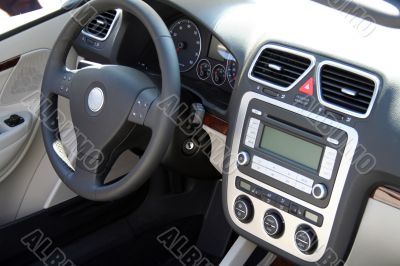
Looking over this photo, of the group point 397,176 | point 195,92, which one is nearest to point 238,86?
point 195,92

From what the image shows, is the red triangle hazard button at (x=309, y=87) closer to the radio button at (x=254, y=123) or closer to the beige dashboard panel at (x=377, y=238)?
the radio button at (x=254, y=123)

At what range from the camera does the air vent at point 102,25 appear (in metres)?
1.82

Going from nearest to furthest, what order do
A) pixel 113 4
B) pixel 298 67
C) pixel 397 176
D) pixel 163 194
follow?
pixel 397 176
pixel 298 67
pixel 113 4
pixel 163 194

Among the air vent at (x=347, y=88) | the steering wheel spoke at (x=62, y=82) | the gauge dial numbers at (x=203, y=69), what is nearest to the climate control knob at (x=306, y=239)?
the air vent at (x=347, y=88)

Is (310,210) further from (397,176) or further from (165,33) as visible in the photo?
(165,33)

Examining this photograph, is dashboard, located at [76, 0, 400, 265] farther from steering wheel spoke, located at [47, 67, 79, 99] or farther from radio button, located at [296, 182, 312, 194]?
steering wheel spoke, located at [47, 67, 79, 99]

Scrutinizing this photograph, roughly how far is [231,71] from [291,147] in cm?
33

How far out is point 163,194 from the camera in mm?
2195

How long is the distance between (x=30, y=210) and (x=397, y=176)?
1.20 m

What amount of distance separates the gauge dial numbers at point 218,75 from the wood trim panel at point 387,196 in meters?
0.56

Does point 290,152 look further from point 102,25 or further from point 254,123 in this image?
point 102,25

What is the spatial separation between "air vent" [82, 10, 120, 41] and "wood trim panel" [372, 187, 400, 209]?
0.93 meters

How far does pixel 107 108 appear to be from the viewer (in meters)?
1.48

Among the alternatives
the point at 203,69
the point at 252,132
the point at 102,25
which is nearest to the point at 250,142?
the point at 252,132
